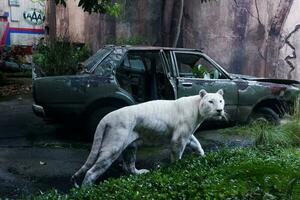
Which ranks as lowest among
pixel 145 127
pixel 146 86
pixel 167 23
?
pixel 145 127

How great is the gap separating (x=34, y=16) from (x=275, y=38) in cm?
1425

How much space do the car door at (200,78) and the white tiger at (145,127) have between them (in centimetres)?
229

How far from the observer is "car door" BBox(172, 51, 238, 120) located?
9281 millimetres

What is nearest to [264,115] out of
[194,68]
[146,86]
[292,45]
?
[194,68]

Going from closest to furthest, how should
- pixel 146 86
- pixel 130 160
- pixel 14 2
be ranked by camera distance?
pixel 130 160, pixel 146 86, pixel 14 2

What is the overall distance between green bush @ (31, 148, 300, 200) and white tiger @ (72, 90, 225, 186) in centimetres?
79

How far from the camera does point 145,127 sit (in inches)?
262

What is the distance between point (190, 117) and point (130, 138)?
0.89m

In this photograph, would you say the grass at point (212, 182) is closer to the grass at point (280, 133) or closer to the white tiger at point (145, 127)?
the white tiger at point (145, 127)

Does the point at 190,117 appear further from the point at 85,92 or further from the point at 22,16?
the point at 22,16

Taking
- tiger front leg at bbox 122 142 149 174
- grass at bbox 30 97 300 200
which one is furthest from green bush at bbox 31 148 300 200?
tiger front leg at bbox 122 142 149 174

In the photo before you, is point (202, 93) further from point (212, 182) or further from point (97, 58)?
point (97, 58)

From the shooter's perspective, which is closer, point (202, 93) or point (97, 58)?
point (202, 93)

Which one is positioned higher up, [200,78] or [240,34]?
[240,34]
